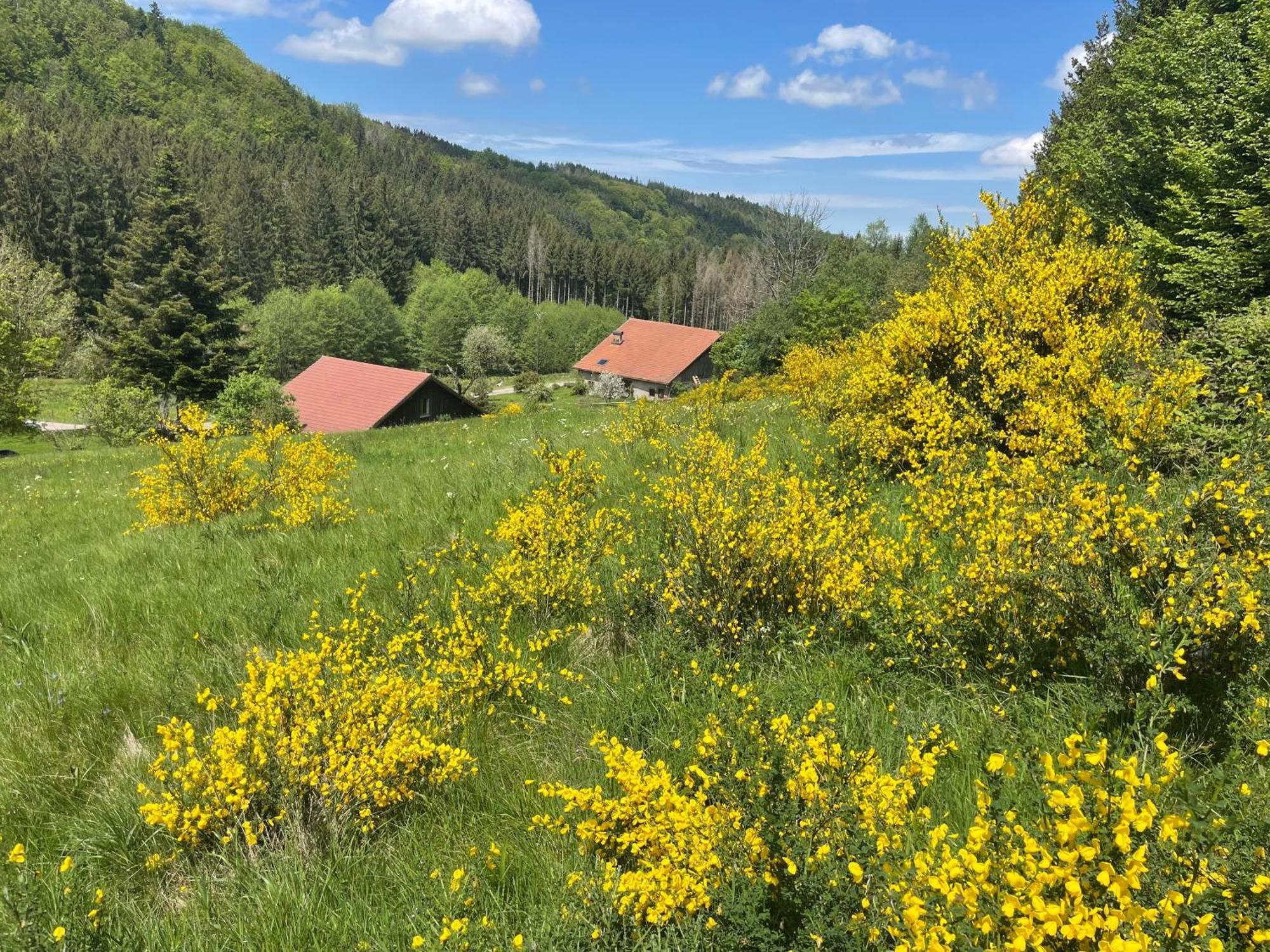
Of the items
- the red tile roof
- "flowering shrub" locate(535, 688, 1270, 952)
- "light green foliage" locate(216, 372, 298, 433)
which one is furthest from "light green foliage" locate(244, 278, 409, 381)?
"flowering shrub" locate(535, 688, 1270, 952)

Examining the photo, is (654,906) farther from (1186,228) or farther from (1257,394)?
(1186,228)

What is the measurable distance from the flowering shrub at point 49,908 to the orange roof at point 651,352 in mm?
79328

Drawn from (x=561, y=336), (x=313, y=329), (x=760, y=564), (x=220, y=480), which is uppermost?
(x=561, y=336)

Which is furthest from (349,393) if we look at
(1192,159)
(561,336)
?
(561,336)

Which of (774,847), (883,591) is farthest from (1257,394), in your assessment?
(774,847)

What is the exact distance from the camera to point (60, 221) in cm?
8688

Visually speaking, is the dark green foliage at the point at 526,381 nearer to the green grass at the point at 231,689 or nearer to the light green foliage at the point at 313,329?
the light green foliage at the point at 313,329

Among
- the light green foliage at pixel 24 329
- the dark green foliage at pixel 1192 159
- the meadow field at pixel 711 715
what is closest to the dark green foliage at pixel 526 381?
the light green foliage at pixel 24 329

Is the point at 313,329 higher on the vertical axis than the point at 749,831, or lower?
higher

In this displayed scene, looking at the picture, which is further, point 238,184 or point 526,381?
point 238,184

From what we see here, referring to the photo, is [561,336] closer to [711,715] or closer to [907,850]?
[711,715]

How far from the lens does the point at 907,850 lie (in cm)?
254

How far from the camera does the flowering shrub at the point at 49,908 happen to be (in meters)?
2.50

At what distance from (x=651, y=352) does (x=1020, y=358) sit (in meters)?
80.1
